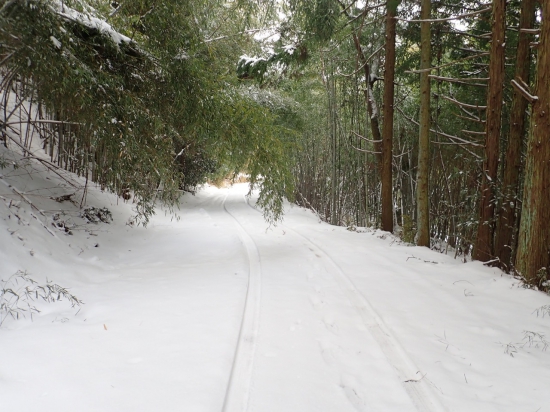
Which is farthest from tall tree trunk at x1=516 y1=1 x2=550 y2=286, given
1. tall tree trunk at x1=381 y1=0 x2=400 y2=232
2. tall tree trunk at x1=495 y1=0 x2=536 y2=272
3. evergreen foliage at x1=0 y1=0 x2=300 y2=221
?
evergreen foliage at x1=0 y1=0 x2=300 y2=221

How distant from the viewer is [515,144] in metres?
5.04

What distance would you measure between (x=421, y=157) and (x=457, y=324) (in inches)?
147

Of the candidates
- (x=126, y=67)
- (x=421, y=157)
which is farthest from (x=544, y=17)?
(x=126, y=67)

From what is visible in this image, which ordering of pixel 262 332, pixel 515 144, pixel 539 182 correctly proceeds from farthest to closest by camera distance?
pixel 515 144 < pixel 539 182 < pixel 262 332

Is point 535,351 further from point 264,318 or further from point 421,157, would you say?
point 421,157

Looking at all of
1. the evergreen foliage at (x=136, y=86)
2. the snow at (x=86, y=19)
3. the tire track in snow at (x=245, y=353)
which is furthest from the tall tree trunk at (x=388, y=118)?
the snow at (x=86, y=19)

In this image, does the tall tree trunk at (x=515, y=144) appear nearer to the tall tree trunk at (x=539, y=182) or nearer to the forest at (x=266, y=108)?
the forest at (x=266, y=108)

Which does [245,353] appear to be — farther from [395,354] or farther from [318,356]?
[395,354]

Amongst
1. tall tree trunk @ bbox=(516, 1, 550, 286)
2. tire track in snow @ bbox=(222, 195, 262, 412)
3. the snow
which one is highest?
the snow

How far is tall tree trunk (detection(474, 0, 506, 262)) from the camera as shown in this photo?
15.6 feet

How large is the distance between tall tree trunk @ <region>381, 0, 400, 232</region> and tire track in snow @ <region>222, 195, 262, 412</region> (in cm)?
419

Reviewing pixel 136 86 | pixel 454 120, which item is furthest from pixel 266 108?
pixel 454 120

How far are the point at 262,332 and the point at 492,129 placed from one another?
422 centimetres

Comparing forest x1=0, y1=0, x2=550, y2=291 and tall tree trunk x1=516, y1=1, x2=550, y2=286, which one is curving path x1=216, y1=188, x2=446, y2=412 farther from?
forest x1=0, y1=0, x2=550, y2=291
